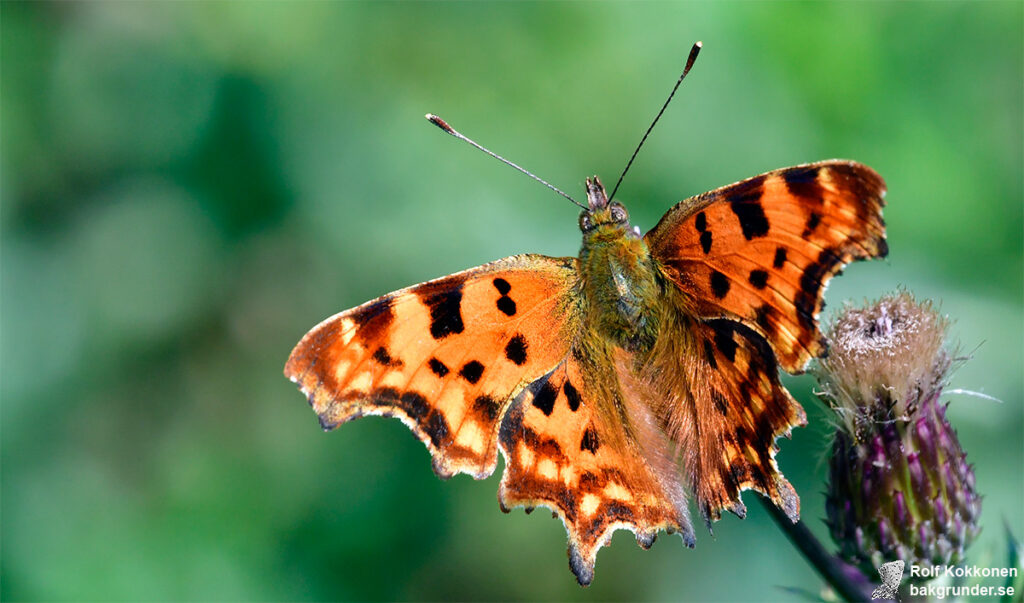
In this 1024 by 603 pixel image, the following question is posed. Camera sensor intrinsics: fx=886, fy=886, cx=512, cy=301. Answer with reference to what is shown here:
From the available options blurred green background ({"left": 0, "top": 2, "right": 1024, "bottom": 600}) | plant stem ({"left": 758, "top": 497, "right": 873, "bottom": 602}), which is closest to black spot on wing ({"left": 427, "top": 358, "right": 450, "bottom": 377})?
plant stem ({"left": 758, "top": 497, "right": 873, "bottom": 602})

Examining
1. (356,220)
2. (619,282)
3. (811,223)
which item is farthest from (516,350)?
(356,220)

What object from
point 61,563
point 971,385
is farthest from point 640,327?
point 61,563

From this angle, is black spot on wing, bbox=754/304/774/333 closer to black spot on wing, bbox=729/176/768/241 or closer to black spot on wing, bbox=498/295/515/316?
black spot on wing, bbox=729/176/768/241

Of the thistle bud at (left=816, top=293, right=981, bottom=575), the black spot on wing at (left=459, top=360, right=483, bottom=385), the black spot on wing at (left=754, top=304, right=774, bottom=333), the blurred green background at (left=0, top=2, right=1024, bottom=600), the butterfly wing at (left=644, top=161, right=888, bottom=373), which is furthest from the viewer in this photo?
the blurred green background at (left=0, top=2, right=1024, bottom=600)

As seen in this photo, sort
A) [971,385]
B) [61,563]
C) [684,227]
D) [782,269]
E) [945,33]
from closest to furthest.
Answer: [782,269]
[684,227]
[971,385]
[61,563]
[945,33]

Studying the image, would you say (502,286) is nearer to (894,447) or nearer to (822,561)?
(822,561)

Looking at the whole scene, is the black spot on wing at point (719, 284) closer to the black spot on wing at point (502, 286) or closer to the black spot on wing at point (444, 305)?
the black spot on wing at point (502, 286)

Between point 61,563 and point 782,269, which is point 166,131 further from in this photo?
point 782,269
